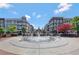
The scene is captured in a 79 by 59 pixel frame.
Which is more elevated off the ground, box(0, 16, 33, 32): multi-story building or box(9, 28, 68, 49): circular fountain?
box(0, 16, 33, 32): multi-story building

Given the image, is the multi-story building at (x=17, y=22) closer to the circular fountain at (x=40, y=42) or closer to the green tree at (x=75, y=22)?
the circular fountain at (x=40, y=42)

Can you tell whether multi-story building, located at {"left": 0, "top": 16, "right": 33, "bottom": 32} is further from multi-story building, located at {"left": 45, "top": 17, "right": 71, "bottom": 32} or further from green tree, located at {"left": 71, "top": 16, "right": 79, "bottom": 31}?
green tree, located at {"left": 71, "top": 16, "right": 79, "bottom": 31}

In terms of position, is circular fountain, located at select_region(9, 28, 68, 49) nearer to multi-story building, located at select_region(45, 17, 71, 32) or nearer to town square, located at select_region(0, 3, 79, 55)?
town square, located at select_region(0, 3, 79, 55)

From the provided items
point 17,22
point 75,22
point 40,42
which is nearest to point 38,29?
point 40,42

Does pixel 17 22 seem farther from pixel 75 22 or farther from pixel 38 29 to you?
pixel 75 22

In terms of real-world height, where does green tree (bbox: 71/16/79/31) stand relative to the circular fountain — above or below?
above

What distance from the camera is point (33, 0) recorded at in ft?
8.63

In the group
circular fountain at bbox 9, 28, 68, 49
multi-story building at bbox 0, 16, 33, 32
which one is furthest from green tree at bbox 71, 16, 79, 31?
multi-story building at bbox 0, 16, 33, 32

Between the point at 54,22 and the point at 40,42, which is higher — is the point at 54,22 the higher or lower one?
the higher one

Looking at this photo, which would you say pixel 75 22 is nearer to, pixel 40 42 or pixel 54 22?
pixel 54 22

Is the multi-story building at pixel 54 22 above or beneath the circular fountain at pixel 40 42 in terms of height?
above

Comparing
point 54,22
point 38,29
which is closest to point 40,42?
point 38,29

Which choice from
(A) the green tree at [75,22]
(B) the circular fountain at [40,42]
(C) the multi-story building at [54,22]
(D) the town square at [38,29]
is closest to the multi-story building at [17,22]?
(D) the town square at [38,29]

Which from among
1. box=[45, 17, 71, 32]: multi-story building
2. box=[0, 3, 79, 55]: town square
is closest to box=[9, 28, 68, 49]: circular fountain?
box=[0, 3, 79, 55]: town square
